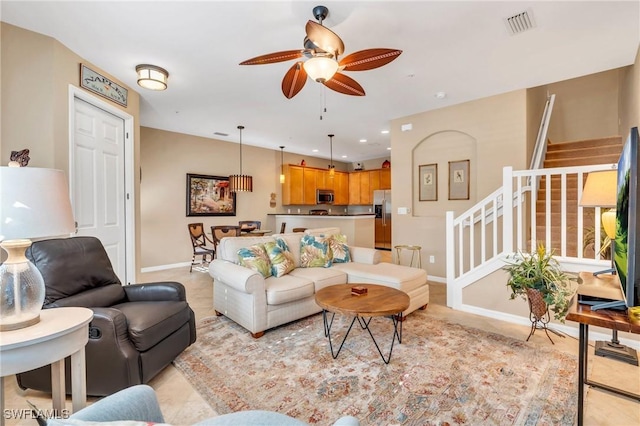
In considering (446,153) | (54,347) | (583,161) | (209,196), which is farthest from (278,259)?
(583,161)

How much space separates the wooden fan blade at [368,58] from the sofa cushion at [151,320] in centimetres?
229

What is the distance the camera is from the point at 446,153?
186 inches

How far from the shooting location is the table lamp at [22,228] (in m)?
1.29

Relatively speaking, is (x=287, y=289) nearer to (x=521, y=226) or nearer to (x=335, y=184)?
(x=521, y=226)

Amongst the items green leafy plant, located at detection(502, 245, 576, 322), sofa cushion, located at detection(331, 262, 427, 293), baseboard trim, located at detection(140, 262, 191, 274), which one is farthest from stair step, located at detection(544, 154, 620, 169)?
baseboard trim, located at detection(140, 262, 191, 274)

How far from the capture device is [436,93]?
4.00 m

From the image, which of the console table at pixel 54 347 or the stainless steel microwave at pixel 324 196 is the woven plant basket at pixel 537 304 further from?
the stainless steel microwave at pixel 324 196

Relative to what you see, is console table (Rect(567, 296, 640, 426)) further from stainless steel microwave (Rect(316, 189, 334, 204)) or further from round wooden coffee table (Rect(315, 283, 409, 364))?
stainless steel microwave (Rect(316, 189, 334, 204))

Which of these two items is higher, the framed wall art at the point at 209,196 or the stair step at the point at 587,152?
the stair step at the point at 587,152

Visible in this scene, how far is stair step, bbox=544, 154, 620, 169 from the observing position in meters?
4.32

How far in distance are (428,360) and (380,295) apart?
600mm

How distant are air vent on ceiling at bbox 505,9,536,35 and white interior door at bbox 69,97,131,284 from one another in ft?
13.3

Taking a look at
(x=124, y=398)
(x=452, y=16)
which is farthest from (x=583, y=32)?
(x=124, y=398)

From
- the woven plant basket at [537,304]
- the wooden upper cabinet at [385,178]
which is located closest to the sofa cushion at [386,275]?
the woven plant basket at [537,304]
